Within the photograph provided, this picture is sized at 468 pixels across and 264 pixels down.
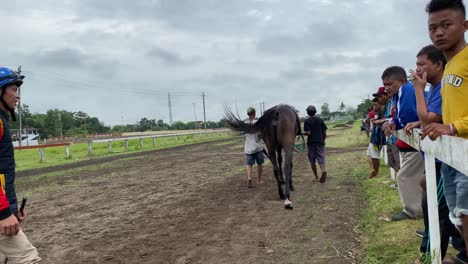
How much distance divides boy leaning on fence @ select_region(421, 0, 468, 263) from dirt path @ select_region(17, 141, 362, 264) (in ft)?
4.73

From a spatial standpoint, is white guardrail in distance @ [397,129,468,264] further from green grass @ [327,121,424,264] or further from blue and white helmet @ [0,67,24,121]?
blue and white helmet @ [0,67,24,121]

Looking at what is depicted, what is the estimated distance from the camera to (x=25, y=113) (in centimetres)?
7719

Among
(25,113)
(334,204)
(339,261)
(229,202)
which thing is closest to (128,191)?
(229,202)

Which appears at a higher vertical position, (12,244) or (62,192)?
(12,244)

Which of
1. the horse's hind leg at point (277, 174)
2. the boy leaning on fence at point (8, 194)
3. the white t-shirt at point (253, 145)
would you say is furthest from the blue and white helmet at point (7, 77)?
the white t-shirt at point (253, 145)

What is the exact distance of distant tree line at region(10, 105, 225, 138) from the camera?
75125 millimetres

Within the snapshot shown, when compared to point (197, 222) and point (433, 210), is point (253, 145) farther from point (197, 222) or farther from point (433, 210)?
point (433, 210)

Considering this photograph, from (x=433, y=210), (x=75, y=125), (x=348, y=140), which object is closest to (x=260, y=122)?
(x=433, y=210)

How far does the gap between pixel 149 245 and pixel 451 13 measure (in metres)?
4.08

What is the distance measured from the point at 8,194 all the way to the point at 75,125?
95.1 metres

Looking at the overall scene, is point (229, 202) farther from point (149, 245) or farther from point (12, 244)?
point (12, 244)

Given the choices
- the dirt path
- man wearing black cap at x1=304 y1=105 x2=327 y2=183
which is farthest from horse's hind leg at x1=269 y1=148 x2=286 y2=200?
man wearing black cap at x1=304 y1=105 x2=327 y2=183

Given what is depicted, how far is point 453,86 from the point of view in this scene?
246 centimetres

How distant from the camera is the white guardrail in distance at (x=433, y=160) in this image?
2.23m
